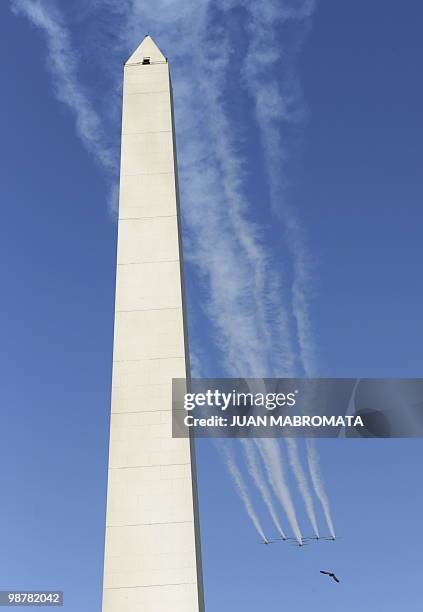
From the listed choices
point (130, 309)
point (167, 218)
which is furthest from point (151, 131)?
point (130, 309)

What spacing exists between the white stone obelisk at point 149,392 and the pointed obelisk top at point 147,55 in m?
1.35

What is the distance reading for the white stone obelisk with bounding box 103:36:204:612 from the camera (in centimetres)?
1994

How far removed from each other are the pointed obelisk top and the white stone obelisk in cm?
135

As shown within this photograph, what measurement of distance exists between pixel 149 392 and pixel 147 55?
1350 cm

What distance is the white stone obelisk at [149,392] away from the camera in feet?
65.4

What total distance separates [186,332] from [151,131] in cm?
774

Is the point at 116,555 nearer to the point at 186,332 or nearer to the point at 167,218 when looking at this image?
the point at 186,332

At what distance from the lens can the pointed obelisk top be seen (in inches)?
1128

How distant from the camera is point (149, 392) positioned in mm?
22172

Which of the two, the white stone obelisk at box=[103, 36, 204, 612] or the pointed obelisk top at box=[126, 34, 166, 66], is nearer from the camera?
the white stone obelisk at box=[103, 36, 204, 612]

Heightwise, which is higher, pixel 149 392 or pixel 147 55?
pixel 147 55

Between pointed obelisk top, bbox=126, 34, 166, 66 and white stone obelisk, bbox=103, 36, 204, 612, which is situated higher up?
pointed obelisk top, bbox=126, 34, 166, 66

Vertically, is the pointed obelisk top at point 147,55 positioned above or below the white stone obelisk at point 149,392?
above

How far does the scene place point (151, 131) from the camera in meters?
26.9
